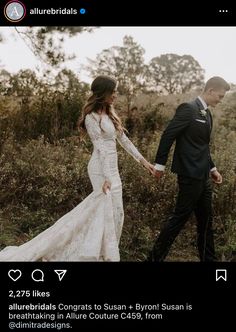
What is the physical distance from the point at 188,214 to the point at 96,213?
802 millimetres

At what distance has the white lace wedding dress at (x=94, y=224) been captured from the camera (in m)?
4.48

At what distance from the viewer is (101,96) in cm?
451

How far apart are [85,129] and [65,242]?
101 cm

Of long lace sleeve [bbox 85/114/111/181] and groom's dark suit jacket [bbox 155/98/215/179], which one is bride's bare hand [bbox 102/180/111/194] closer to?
long lace sleeve [bbox 85/114/111/181]

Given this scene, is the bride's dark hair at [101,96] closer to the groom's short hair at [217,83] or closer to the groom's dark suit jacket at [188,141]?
the groom's dark suit jacket at [188,141]

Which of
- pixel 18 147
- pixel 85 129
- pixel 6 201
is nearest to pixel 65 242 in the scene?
pixel 85 129

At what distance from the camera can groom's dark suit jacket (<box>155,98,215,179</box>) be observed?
4531mm
